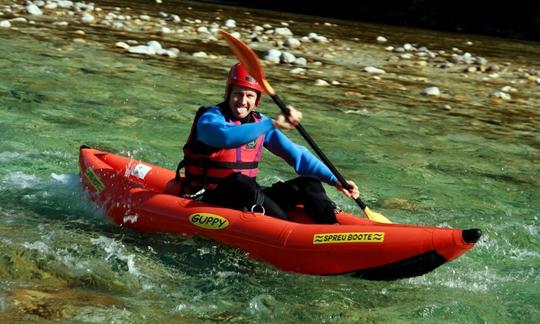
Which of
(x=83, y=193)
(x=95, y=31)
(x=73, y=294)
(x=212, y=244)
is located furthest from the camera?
(x=95, y=31)

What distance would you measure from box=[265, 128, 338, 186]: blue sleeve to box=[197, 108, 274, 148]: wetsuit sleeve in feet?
1.63

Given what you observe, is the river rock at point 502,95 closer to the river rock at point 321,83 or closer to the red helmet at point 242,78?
the river rock at point 321,83

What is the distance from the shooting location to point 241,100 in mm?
4941

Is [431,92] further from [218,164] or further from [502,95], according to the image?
[218,164]

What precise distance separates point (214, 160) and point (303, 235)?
33.1 inches

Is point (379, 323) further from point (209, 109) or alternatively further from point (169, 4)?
point (169, 4)

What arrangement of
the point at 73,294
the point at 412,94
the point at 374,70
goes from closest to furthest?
the point at 73,294
the point at 412,94
the point at 374,70

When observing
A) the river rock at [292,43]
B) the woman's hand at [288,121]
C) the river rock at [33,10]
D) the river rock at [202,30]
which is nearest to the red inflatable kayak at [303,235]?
the woman's hand at [288,121]

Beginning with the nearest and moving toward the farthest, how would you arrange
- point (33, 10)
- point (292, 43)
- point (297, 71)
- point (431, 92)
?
point (431, 92)
point (297, 71)
point (292, 43)
point (33, 10)

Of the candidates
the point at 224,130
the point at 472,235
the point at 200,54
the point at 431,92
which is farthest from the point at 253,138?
the point at 200,54

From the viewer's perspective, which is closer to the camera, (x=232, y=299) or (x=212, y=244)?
(x=232, y=299)

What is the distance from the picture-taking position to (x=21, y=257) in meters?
4.20

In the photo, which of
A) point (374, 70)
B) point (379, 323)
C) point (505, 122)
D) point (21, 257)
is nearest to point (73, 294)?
point (21, 257)

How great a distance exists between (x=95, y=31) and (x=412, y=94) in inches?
237
